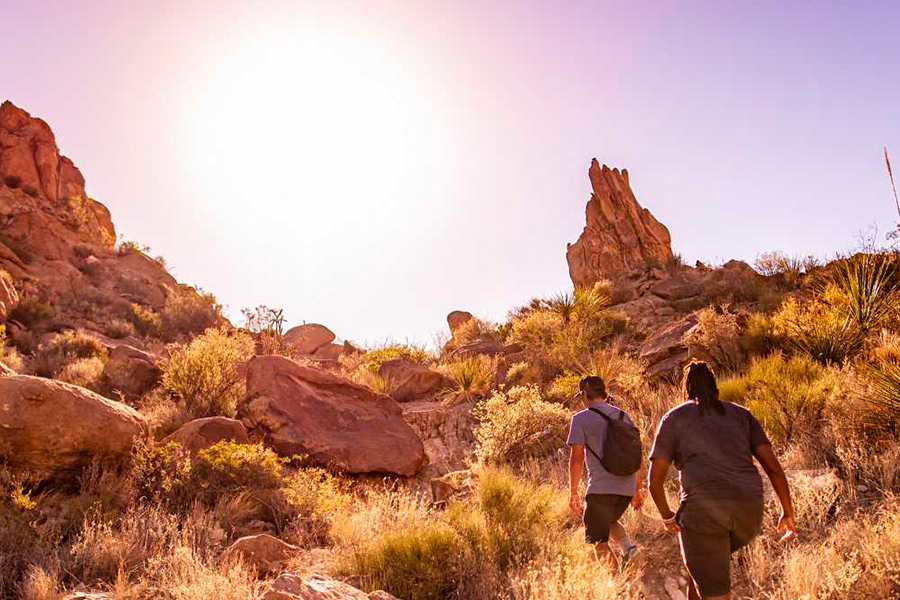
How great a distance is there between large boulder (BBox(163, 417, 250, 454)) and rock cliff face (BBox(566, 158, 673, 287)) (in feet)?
81.0

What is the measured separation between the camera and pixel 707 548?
3.59 metres

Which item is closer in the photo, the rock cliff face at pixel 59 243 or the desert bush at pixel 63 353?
the desert bush at pixel 63 353

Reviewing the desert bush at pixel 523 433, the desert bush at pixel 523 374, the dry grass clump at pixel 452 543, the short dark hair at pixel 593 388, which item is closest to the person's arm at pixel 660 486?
the short dark hair at pixel 593 388

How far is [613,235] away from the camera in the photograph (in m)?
32.0

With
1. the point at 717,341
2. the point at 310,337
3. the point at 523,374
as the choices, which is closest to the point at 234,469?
the point at 523,374

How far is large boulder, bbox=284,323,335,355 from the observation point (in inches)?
1082

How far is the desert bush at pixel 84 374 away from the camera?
1134 centimetres

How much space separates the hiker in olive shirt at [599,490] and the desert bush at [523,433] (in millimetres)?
4739

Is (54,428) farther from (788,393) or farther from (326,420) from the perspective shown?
(788,393)

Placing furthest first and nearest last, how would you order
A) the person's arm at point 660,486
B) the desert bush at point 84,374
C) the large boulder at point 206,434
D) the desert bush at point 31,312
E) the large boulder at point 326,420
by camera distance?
1. the desert bush at point 31,312
2. the desert bush at point 84,374
3. the large boulder at point 326,420
4. the large boulder at point 206,434
5. the person's arm at point 660,486

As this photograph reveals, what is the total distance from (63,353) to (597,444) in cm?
1535

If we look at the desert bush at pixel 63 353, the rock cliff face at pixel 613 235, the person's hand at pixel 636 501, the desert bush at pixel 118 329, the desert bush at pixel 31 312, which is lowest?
the person's hand at pixel 636 501

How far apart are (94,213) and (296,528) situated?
113ft

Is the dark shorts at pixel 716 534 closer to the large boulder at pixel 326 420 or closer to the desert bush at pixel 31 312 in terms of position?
the large boulder at pixel 326 420
